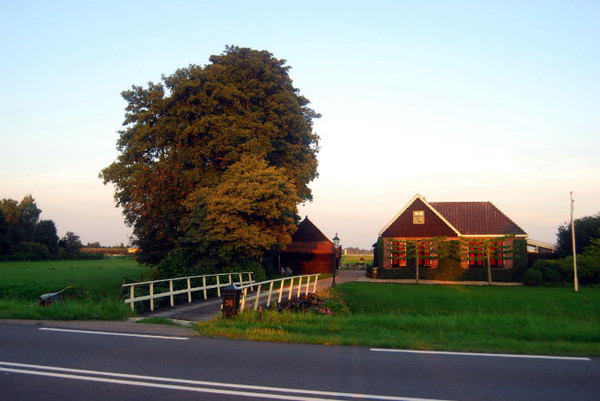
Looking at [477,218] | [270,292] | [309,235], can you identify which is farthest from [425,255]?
[270,292]

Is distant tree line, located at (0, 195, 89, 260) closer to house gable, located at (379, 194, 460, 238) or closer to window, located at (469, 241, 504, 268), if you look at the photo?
house gable, located at (379, 194, 460, 238)

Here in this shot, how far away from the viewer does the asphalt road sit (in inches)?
252

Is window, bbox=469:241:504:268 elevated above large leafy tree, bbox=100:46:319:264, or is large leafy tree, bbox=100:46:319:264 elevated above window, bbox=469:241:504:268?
large leafy tree, bbox=100:46:319:264

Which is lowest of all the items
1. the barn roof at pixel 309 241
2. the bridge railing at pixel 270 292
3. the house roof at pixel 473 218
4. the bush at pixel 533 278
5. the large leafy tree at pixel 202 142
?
the bush at pixel 533 278

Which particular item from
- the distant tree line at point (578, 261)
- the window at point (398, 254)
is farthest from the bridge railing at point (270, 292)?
the distant tree line at point (578, 261)

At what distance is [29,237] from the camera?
83.5m

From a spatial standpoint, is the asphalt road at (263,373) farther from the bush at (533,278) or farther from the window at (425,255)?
the window at (425,255)

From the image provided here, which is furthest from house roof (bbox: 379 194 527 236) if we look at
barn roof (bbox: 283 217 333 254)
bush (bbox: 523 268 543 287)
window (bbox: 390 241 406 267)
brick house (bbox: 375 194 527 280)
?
barn roof (bbox: 283 217 333 254)

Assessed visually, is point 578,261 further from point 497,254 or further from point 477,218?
point 477,218

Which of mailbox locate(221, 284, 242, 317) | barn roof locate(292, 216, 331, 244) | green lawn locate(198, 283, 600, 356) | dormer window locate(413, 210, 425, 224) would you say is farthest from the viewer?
barn roof locate(292, 216, 331, 244)

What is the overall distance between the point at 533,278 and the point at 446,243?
255 inches

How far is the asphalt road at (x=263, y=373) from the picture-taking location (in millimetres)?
6406

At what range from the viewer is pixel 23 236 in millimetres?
75875

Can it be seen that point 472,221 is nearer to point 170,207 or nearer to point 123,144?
point 170,207
